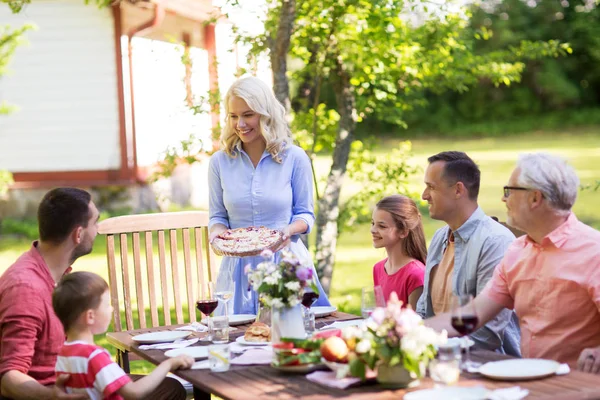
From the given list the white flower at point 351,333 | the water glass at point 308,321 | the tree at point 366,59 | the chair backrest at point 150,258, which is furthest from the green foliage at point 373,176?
the white flower at point 351,333

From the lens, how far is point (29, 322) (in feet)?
10.8

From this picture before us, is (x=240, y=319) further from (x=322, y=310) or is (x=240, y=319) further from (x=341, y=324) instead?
(x=341, y=324)

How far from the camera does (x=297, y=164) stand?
14.6ft

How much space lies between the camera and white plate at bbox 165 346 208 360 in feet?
11.0

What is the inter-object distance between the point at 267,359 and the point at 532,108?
33.8 meters

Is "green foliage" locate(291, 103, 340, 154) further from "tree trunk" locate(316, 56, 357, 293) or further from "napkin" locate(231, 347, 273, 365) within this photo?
"napkin" locate(231, 347, 273, 365)

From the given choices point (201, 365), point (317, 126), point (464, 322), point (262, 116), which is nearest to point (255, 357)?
point (201, 365)

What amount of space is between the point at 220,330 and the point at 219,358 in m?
0.47

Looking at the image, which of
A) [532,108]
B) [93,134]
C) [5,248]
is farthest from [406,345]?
[532,108]

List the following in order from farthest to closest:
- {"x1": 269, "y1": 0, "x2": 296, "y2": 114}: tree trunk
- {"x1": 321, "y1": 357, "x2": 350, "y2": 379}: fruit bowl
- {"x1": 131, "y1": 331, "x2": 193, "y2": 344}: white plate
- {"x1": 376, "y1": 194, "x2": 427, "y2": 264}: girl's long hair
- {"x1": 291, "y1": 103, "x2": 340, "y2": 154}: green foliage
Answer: {"x1": 291, "y1": 103, "x2": 340, "y2": 154}: green foliage, {"x1": 269, "y1": 0, "x2": 296, "y2": 114}: tree trunk, {"x1": 376, "y1": 194, "x2": 427, "y2": 264}: girl's long hair, {"x1": 131, "y1": 331, "x2": 193, "y2": 344}: white plate, {"x1": 321, "y1": 357, "x2": 350, "y2": 379}: fruit bowl

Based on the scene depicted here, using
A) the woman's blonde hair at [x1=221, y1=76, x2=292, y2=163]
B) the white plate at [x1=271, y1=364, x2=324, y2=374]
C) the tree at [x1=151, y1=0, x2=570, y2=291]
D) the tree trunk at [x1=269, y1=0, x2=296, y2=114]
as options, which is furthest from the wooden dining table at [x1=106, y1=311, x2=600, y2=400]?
the tree at [x1=151, y1=0, x2=570, y2=291]

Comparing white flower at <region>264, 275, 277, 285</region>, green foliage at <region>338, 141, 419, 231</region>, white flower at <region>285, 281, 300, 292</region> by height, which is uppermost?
green foliage at <region>338, 141, 419, 231</region>

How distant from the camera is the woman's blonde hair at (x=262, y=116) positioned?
4.29m

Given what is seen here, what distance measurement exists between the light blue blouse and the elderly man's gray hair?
1.42 m
